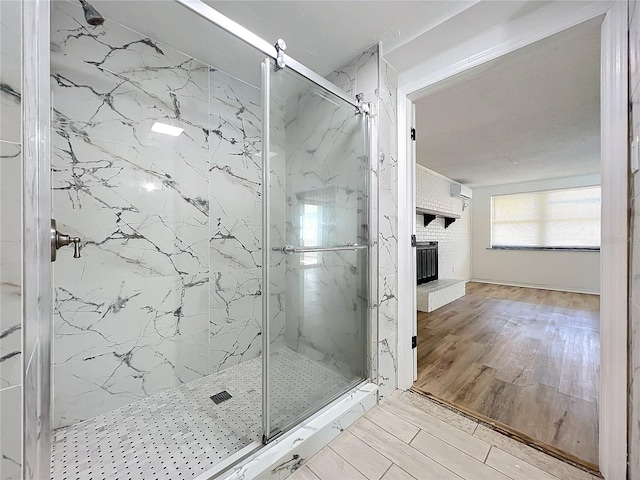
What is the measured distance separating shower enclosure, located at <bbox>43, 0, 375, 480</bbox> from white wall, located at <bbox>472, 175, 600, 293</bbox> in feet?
18.4

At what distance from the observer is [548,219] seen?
17.4ft

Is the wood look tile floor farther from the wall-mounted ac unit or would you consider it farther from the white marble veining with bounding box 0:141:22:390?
the wall-mounted ac unit

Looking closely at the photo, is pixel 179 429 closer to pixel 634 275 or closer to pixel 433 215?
pixel 634 275

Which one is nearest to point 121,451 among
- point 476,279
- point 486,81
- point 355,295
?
point 355,295

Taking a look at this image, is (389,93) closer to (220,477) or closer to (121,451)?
(220,477)

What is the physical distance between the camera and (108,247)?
1546mm

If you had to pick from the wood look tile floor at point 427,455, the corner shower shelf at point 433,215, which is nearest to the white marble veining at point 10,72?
the wood look tile floor at point 427,455

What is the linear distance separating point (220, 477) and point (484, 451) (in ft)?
4.17

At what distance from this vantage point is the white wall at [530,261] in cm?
481

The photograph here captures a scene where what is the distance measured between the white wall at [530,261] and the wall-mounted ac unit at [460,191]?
0.40 m

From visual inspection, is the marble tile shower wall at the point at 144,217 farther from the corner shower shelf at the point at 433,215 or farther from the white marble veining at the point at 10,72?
the corner shower shelf at the point at 433,215

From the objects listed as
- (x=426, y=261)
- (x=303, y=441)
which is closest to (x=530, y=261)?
(x=426, y=261)

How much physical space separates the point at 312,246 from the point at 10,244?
1176mm

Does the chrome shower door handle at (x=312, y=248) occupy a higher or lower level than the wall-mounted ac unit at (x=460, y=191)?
lower
